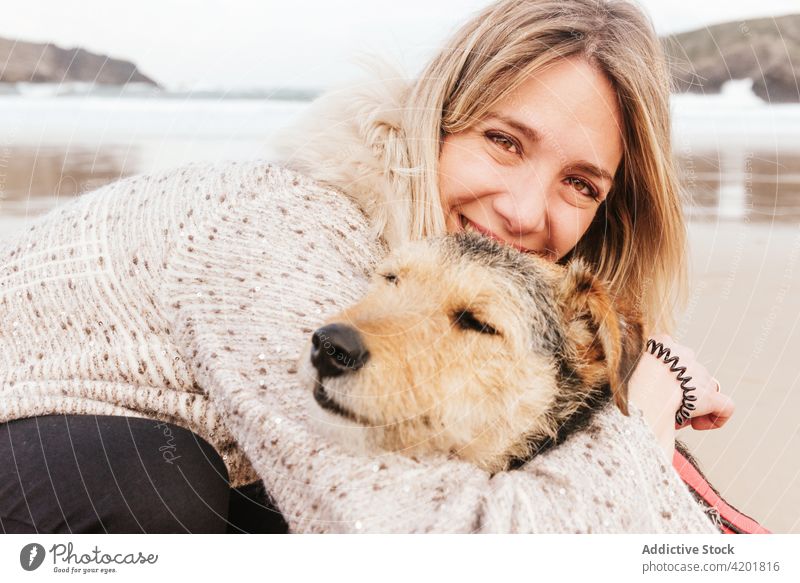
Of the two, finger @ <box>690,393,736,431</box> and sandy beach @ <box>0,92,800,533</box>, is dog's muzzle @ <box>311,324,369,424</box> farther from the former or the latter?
finger @ <box>690,393,736,431</box>

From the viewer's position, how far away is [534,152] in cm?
225

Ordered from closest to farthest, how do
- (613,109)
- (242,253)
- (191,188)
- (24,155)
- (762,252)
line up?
(242,253) → (191,188) → (613,109) → (24,155) → (762,252)

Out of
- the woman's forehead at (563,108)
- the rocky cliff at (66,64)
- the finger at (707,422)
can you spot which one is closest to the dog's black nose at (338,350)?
the woman's forehead at (563,108)

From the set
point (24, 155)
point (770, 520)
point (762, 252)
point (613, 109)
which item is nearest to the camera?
point (613, 109)

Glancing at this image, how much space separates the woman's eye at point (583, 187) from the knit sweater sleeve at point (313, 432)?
33.7 inches

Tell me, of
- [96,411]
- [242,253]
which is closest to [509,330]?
[242,253]

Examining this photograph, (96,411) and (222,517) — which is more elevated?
(96,411)

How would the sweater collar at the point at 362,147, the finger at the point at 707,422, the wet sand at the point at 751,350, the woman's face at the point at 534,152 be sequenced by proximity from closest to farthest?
the sweater collar at the point at 362,147, the woman's face at the point at 534,152, the finger at the point at 707,422, the wet sand at the point at 751,350

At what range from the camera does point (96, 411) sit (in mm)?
2014

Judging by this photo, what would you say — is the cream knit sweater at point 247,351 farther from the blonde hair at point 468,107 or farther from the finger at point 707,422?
the finger at point 707,422

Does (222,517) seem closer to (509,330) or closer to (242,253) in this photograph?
(242,253)

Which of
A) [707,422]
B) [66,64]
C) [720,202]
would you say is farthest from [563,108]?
[66,64]

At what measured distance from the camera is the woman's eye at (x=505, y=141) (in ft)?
7.43
